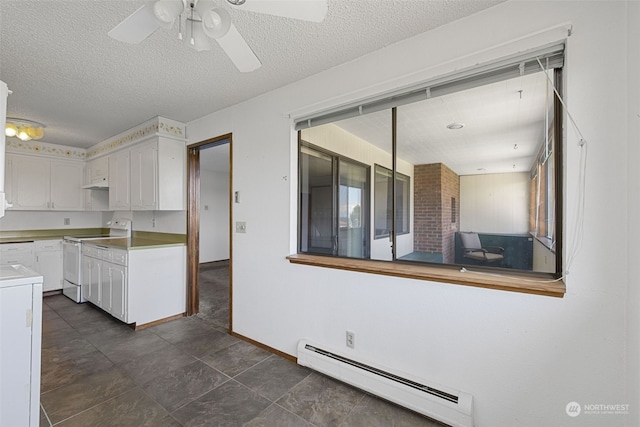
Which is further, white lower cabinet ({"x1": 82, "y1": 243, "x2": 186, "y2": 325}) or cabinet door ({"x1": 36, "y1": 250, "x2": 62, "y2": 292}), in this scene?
cabinet door ({"x1": 36, "y1": 250, "x2": 62, "y2": 292})

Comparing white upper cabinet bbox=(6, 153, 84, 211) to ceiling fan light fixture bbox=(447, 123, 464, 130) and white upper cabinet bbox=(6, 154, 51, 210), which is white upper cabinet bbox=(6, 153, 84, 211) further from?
ceiling fan light fixture bbox=(447, 123, 464, 130)

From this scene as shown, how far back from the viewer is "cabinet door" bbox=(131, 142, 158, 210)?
3.37 meters

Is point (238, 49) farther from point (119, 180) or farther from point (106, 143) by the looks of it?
point (106, 143)

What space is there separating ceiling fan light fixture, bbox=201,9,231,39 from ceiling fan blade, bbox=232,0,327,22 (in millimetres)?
119

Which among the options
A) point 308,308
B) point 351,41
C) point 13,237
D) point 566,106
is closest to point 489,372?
point 308,308

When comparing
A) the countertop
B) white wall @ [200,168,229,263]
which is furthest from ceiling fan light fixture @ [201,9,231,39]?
white wall @ [200,168,229,263]

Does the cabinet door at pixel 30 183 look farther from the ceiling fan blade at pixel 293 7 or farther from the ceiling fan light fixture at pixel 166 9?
the ceiling fan blade at pixel 293 7

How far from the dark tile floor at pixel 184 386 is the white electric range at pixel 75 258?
103cm

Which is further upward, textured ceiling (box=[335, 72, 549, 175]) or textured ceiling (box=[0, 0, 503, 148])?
textured ceiling (box=[0, 0, 503, 148])

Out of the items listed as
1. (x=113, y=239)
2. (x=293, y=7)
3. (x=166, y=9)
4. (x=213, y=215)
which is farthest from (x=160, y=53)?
(x=213, y=215)

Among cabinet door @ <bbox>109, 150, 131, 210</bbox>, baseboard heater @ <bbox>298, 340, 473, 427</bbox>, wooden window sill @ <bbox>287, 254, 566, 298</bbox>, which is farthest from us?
cabinet door @ <bbox>109, 150, 131, 210</bbox>

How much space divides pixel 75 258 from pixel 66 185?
58.5 inches

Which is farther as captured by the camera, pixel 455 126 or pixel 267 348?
Result: pixel 267 348

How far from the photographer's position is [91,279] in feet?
12.1
